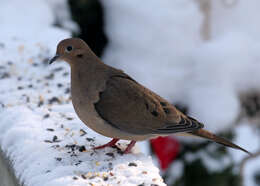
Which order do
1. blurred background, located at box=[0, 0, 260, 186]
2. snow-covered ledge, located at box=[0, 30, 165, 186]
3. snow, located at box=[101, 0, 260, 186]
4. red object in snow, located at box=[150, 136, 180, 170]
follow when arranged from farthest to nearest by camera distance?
1. snow, located at box=[101, 0, 260, 186]
2. blurred background, located at box=[0, 0, 260, 186]
3. red object in snow, located at box=[150, 136, 180, 170]
4. snow-covered ledge, located at box=[0, 30, 165, 186]

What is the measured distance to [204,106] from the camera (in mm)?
6145

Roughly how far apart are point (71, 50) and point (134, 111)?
Answer: 0.53 metres

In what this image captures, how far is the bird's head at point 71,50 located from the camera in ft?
9.91

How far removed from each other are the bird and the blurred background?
281 cm

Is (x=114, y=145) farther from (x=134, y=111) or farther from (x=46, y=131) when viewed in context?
(x=46, y=131)

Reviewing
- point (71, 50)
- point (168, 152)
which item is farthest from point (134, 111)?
point (168, 152)

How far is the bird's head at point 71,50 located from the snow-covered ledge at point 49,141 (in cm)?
49

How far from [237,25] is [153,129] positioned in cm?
490

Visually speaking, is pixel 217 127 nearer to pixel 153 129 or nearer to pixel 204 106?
pixel 204 106

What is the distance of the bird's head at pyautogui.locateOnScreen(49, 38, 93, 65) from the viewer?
302cm

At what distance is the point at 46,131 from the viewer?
126 inches

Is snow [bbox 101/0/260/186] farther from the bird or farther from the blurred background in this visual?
the bird

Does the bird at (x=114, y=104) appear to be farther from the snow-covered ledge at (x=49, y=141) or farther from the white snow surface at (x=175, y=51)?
the white snow surface at (x=175, y=51)

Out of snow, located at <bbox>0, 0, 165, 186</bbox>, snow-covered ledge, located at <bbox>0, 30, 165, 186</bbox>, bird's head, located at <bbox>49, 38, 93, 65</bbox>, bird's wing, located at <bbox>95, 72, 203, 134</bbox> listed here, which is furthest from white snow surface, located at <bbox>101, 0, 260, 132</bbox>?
bird's head, located at <bbox>49, 38, 93, 65</bbox>
